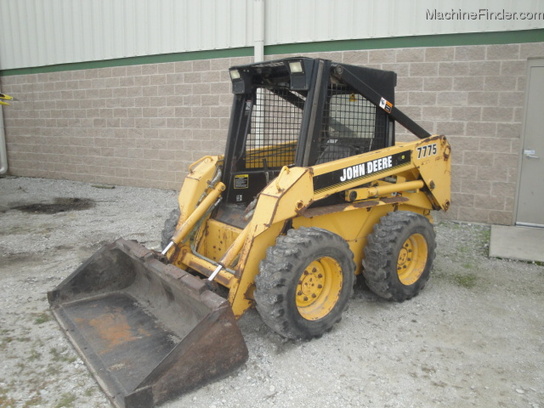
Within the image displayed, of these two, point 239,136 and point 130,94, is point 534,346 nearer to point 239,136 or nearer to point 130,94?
point 239,136

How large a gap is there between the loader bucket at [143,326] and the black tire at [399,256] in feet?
5.09

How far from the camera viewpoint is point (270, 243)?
11.9 ft

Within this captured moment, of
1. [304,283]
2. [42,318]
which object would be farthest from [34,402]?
[304,283]

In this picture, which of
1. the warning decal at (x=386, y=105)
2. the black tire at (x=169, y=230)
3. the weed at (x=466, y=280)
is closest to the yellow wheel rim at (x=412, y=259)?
the weed at (x=466, y=280)

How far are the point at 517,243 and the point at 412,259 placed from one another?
2.35 metres

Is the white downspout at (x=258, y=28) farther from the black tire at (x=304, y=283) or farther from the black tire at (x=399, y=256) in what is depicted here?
the black tire at (x=304, y=283)

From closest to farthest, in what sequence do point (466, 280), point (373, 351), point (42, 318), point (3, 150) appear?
point (373, 351)
point (42, 318)
point (466, 280)
point (3, 150)

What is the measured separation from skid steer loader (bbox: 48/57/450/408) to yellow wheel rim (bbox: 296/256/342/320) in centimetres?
1

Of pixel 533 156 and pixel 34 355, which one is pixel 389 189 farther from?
pixel 533 156

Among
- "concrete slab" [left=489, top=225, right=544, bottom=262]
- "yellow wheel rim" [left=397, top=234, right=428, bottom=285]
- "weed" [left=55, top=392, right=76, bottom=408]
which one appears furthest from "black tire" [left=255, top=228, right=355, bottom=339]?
"concrete slab" [left=489, top=225, right=544, bottom=262]

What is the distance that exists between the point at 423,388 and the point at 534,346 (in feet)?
3.92

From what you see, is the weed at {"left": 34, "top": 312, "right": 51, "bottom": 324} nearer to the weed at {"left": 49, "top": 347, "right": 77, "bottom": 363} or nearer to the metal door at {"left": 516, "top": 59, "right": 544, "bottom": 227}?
the weed at {"left": 49, "top": 347, "right": 77, "bottom": 363}

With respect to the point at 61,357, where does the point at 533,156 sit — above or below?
above

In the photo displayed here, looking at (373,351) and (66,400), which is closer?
(66,400)
